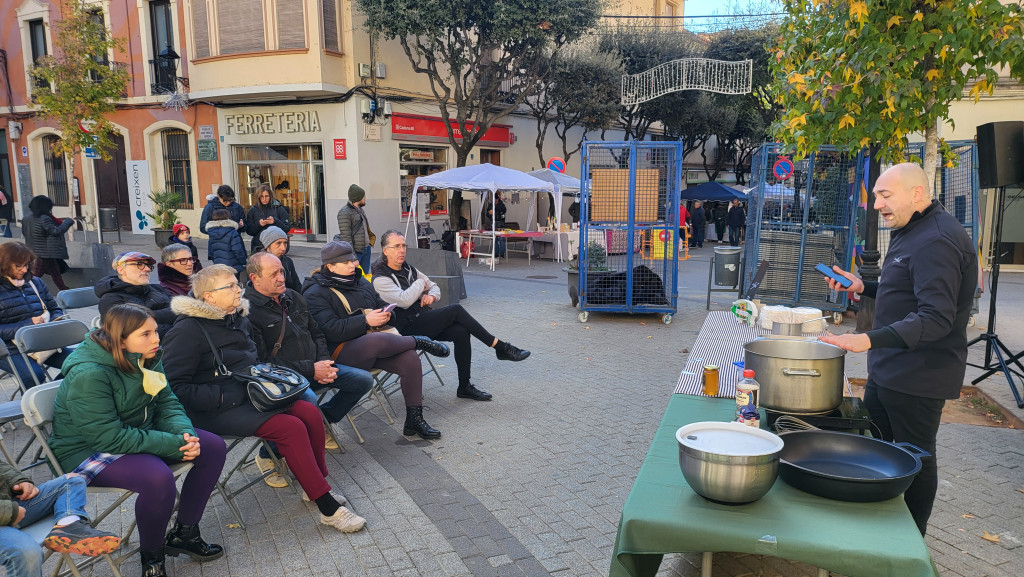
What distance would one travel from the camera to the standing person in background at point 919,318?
2809 mm

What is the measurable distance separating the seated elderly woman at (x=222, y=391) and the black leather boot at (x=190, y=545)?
524 mm

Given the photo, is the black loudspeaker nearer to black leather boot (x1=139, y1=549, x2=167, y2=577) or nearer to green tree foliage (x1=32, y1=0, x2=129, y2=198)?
black leather boot (x1=139, y1=549, x2=167, y2=577)

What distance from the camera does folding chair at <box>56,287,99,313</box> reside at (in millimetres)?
6055

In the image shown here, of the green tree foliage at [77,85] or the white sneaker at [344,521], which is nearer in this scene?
the white sneaker at [344,521]

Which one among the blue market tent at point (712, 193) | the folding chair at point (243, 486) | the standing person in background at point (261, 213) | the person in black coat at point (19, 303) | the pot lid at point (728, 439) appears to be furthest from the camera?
the blue market tent at point (712, 193)

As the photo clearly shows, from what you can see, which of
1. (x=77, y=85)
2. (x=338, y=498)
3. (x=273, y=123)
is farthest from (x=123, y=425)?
(x=77, y=85)

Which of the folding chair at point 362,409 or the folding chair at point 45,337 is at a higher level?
the folding chair at point 45,337

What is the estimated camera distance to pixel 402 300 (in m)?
5.73

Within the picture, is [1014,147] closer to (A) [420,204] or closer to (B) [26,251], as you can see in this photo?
(B) [26,251]

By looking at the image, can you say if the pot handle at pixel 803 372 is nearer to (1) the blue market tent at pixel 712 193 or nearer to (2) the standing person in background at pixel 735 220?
(1) the blue market tent at pixel 712 193

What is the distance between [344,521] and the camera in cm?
365

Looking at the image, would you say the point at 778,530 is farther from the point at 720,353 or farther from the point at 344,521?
the point at 344,521

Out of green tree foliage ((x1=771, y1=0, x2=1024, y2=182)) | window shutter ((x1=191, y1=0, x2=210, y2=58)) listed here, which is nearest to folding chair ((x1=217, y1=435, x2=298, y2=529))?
green tree foliage ((x1=771, y1=0, x2=1024, y2=182))

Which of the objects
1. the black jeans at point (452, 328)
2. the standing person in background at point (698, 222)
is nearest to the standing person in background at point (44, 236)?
the black jeans at point (452, 328)
